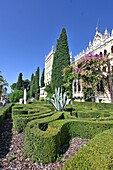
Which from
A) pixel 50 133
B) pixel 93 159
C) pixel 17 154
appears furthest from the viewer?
pixel 17 154

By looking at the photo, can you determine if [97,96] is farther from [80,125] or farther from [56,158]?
[56,158]

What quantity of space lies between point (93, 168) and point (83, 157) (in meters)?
0.28

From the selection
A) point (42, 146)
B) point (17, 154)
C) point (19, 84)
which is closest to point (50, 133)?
point (42, 146)

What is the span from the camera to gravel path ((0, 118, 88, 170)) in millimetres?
4825

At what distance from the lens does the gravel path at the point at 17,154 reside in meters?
4.82

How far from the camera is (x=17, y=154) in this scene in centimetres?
568

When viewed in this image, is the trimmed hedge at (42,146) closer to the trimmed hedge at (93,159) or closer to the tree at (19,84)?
the trimmed hedge at (93,159)

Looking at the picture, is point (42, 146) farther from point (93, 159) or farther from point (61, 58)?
point (61, 58)

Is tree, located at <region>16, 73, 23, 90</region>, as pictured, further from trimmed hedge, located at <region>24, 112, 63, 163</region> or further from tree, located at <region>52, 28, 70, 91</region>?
trimmed hedge, located at <region>24, 112, 63, 163</region>

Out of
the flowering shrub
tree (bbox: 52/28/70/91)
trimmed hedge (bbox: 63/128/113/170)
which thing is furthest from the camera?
tree (bbox: 52/28/70/91)

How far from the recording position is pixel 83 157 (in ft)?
10.6

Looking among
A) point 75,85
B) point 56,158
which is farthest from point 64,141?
point 75,85

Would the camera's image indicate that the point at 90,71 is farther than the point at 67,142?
Yes

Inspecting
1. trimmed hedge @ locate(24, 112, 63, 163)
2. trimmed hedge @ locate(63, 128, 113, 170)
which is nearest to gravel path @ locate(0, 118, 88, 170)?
trimmed hedge @ locate(24, 112, 63, 163)
